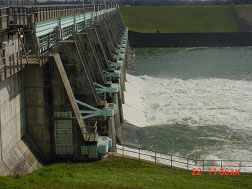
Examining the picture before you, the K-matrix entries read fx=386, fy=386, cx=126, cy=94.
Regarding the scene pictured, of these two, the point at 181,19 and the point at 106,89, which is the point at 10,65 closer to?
the point at 106,89

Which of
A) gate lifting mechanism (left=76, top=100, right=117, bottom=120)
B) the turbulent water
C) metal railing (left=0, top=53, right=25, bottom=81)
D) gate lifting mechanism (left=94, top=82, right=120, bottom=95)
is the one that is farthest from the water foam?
metal railing (left=0, top=53, right=25, bottom=81)

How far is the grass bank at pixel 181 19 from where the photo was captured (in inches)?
3351

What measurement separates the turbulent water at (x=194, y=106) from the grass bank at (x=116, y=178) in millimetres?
6579

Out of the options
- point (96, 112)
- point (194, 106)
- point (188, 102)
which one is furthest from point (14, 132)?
point (188, 102)

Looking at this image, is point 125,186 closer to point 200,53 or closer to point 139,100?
point 139,100

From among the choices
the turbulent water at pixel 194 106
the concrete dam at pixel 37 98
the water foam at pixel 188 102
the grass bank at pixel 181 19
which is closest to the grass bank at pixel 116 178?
the concrete dam at pixel 37 98

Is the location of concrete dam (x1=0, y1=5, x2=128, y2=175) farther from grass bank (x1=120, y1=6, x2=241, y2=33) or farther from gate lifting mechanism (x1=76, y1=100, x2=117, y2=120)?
grass bank (x1=120, y1=6, x2=241, y2=33)

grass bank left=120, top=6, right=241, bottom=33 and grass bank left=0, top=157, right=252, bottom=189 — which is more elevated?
grass bank left=120, top=6, right=241, bottom=33

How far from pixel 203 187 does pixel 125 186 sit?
9.49 feet

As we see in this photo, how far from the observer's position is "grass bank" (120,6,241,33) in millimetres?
85125

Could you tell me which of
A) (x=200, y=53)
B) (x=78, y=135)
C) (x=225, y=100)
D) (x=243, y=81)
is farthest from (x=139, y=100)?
(x=200, y=53)

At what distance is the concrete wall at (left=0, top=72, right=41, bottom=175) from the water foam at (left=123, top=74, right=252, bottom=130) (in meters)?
13.7

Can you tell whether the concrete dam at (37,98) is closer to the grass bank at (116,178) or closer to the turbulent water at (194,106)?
the grass bank at (116,178)

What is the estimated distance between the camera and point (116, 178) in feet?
42.6
